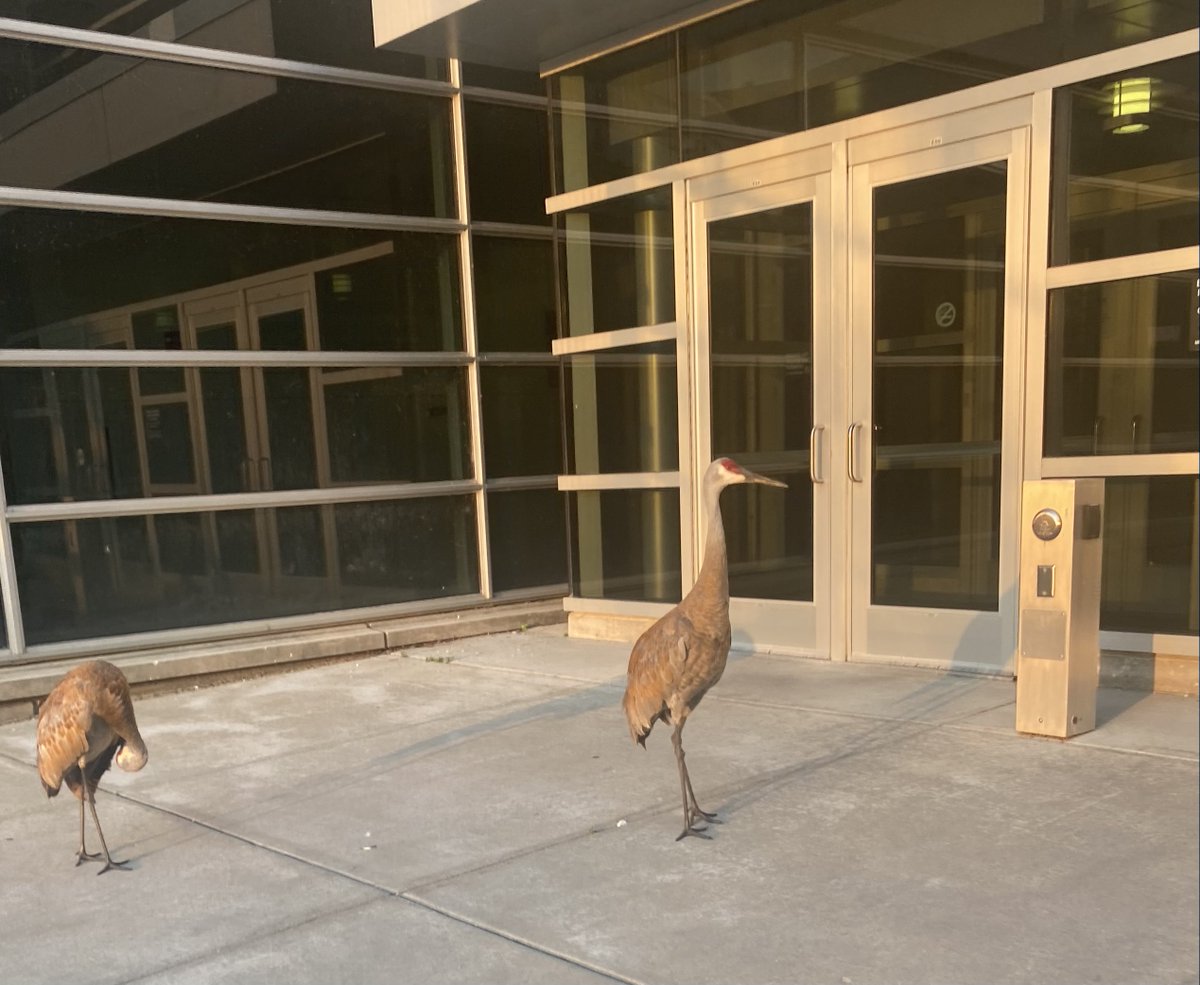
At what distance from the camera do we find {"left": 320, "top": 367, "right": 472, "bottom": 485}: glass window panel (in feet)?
25.7

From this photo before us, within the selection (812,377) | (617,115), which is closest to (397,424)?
(617,115)

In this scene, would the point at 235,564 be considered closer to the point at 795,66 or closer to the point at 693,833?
the point at 693,833

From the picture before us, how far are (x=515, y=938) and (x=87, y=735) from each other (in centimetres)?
191

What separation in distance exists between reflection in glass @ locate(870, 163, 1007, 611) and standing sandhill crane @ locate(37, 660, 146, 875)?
4.40m

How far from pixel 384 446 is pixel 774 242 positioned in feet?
11.4

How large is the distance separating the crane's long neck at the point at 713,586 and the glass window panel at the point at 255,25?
548 cm

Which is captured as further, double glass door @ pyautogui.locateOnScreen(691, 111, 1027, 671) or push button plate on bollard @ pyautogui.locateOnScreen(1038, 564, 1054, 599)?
double glass door @ pyautogui.locateOnScreen(691, 111, 1027, 671)

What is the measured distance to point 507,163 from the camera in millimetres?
8602

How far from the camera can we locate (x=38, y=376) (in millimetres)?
6691

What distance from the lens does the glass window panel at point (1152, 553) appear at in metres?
5.30

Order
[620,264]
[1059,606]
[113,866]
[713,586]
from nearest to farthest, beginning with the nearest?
1. [113,866]
2. [713,586]
3. [1059,606]
4. [620,264]

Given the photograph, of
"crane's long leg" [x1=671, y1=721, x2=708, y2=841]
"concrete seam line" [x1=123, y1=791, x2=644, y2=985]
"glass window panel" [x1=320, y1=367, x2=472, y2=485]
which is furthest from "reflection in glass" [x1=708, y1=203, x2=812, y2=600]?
"concrete seam line" [x1=123, y1=791, x2=644, y2=985]

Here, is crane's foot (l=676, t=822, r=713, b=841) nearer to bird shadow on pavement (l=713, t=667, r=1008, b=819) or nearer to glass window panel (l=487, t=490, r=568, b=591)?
bird shadow on pavement (l=713, t=667, r=1008, b=819)

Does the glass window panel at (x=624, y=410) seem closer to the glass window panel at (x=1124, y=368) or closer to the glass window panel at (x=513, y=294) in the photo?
the glass window panel at (x=513, y=294)
